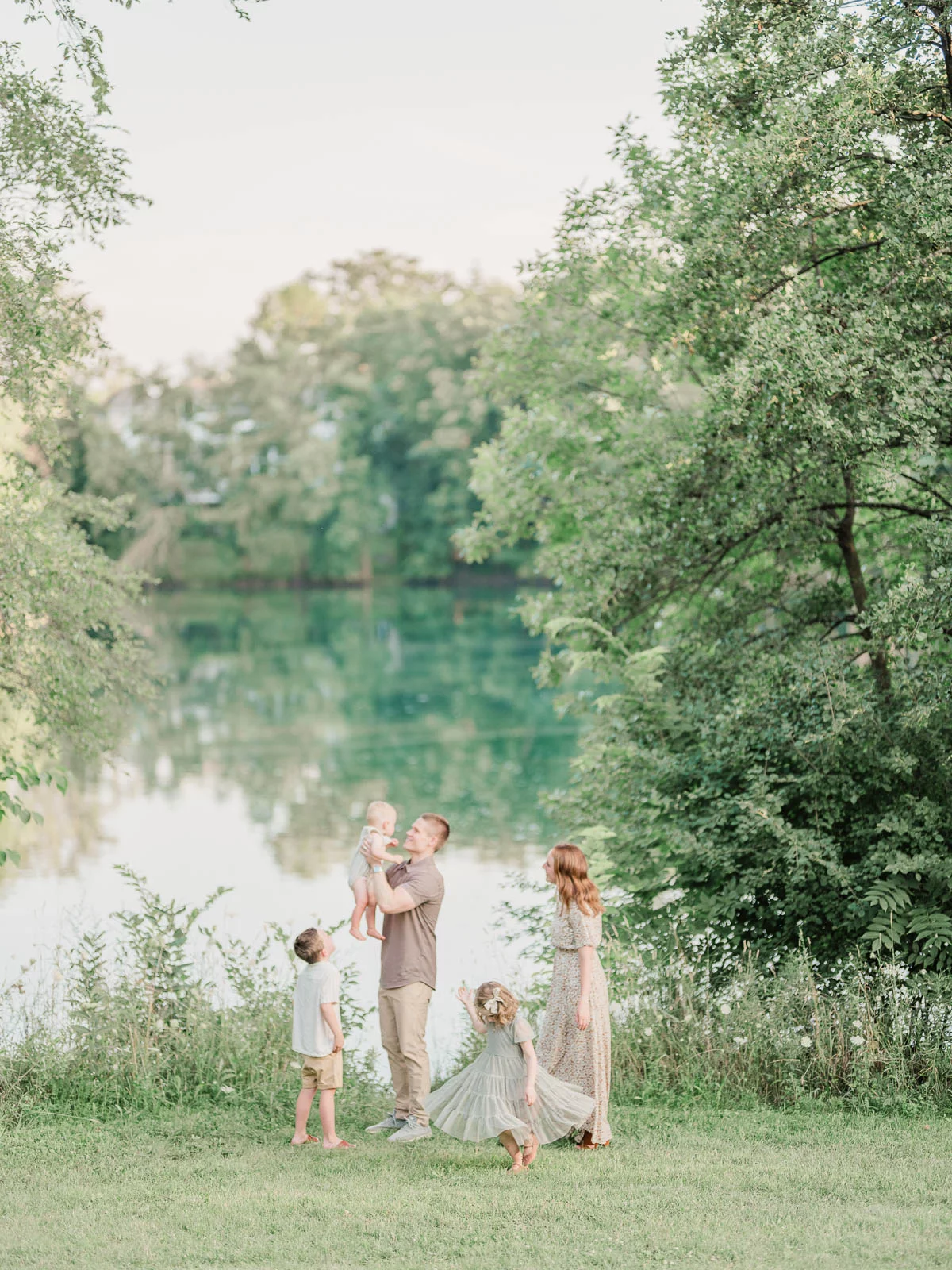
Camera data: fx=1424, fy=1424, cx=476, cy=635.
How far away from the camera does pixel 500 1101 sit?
6078 mm

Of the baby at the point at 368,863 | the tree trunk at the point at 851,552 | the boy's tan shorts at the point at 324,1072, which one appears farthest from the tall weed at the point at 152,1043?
the tree trunk at the point at 851,552

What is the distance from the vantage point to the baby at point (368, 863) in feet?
21.0

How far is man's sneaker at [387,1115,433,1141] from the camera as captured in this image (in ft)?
21.9

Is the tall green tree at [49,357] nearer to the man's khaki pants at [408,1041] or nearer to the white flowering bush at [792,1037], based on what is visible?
the man's khaki pants at [408,1041]

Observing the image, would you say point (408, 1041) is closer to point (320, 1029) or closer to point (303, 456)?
point (320, 1029)

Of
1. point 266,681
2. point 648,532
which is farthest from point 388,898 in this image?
point 266,681

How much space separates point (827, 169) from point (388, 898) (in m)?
6.07

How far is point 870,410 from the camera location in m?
9.20

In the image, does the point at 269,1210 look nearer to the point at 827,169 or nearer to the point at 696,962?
the point at 696,962

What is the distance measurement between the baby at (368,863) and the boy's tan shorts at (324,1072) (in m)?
0.57

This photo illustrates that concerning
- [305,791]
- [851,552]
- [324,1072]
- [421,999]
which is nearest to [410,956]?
[421,999]

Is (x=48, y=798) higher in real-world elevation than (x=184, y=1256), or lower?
higher

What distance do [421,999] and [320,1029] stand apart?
49 centimetres

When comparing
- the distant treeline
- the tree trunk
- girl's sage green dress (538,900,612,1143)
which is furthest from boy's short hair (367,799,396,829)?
the distant treeline
